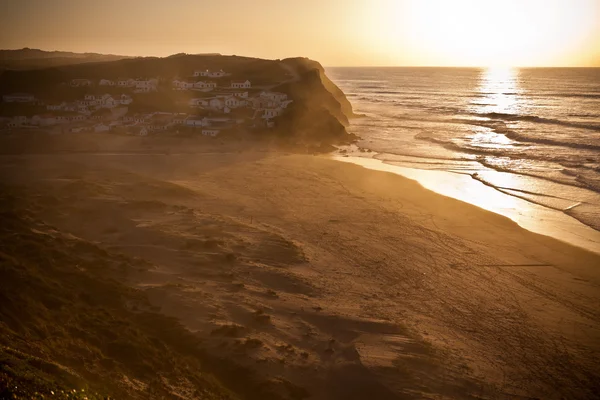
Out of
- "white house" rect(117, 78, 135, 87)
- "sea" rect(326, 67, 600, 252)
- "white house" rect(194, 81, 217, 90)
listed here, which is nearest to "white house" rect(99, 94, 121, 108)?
"white house" rect(117, 78, 135, 87)

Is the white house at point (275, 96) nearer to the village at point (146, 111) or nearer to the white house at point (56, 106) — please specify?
the village at point (146, 111)

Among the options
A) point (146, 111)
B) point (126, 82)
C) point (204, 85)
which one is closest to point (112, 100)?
point (146, 111)

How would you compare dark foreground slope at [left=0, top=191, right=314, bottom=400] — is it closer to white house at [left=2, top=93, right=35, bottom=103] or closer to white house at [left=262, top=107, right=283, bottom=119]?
white house at [left=262, top=107, right=283, bottom=119]

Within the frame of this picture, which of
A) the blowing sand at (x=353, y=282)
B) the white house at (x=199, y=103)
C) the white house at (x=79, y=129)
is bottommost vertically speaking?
the blowing sand at (x=353, y=282)

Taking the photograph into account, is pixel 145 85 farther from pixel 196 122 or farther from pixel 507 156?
pixel 507 156

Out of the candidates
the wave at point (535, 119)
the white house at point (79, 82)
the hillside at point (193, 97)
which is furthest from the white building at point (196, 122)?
the wave at point (535, 119)

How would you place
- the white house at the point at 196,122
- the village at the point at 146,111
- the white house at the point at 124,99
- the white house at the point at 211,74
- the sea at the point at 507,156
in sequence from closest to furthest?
the sea at the point at 507,156
the village at the point at 146,111
the white house at the point at 196,122
the white house at the point at 124,99
the white house at the point at 211,74

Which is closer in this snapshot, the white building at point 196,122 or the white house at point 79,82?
the white building at point 196,122
